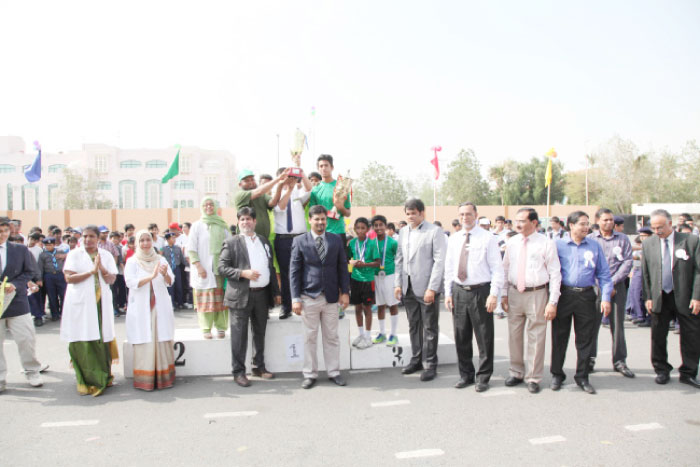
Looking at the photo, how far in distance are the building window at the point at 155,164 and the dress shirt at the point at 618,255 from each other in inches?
2882

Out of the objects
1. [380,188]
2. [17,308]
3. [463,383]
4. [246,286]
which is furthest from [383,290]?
[380,188]

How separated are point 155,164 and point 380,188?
45.5 m

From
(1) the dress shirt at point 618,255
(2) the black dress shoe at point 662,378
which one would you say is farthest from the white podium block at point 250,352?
(2) the black dress shoe at point 662,378

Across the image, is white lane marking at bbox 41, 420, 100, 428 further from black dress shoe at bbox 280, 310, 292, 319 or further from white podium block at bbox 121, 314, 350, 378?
black dress shoe at bbox 280, 310, 292, 319

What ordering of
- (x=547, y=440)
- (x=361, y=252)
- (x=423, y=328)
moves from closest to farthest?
(x=547, y=440)
(x=423, y=328)
(x=361, y=252)

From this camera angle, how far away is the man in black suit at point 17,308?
523cm

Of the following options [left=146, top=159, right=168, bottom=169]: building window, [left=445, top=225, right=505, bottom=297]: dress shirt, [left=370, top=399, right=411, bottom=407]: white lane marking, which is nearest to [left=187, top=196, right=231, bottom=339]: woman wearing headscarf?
[left=370, top=399, right=411, bottom=407]: white lane marking

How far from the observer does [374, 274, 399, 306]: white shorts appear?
635 centimetres

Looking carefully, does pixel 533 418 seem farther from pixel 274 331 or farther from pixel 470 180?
pixel 470 180

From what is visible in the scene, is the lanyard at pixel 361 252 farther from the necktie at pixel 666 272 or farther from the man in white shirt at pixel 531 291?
the necktie at pixel 666 272

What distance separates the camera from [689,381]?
4.98m

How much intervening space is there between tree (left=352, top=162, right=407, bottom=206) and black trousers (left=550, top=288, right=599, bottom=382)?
35959 mm

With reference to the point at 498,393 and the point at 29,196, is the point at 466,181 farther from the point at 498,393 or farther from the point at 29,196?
the point at 29,196

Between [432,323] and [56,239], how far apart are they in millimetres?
9207
